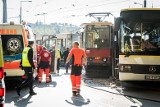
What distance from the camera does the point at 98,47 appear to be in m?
19.5

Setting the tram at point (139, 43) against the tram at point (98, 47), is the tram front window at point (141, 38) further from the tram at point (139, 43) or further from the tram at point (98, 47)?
the tram at point (98, 47)

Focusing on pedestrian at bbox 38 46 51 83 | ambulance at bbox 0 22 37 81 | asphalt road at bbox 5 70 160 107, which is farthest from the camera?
pedestrian at bbox 38 46 51 83

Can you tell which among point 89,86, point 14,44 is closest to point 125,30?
point 89,86

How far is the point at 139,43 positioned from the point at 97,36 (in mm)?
6919

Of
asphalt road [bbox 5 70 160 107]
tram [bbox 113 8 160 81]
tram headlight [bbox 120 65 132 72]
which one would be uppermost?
tram [bbox 113 8 160 81]

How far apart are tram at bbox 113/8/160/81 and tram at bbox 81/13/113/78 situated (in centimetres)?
588

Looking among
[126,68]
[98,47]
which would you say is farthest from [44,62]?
[126,68]

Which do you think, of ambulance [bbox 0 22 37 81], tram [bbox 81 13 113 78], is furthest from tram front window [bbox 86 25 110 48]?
ambulance [bbox 0 22 37 81]

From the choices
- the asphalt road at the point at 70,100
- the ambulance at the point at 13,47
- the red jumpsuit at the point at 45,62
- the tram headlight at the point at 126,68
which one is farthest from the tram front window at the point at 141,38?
the red jumpsuit at the point at 45,62

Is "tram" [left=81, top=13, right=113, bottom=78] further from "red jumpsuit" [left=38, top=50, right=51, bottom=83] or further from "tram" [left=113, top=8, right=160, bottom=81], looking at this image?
"tram" [left=113, top=8, right=160, bottom=81]

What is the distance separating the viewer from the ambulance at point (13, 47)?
45.7 ft

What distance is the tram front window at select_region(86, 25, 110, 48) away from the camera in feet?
64.4

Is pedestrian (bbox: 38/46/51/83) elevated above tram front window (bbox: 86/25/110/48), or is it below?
below

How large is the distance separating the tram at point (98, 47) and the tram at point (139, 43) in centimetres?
588
